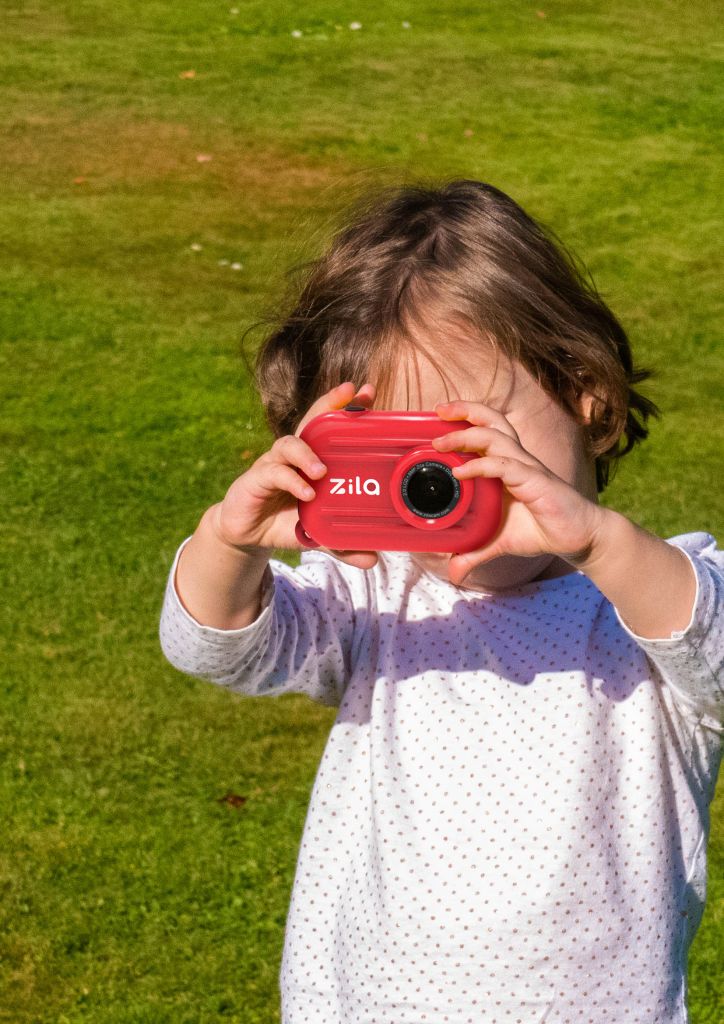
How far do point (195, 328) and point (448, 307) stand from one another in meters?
4.64

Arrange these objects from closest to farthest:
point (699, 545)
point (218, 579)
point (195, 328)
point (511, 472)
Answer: point (511, 472) < point (218, 579) < point (699, 545) < point (195, 328)

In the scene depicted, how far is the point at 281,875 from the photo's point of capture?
3.60m

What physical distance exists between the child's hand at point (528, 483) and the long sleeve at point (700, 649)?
0.15m

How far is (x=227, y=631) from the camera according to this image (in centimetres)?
188

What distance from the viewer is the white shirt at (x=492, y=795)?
5.93ft

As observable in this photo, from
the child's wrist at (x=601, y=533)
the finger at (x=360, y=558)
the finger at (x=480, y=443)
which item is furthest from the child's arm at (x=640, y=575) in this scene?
the finger at (x=360, y=558)

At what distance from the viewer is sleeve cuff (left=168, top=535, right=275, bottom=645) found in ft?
6.17

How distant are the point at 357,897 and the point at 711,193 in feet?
23.0

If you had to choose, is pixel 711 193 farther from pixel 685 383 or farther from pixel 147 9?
pixel 147 9

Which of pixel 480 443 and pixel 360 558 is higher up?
pixel 480 443

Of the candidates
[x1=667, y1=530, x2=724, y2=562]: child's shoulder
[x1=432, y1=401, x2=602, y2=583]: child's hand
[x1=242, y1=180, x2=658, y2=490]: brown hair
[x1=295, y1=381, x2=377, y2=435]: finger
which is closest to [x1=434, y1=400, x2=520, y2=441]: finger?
[x1=432, y1=401, x2=602, y2=583]: child's hand

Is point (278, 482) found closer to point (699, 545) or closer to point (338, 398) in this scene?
point (338, 398)

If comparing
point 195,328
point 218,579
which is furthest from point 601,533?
point 195,328

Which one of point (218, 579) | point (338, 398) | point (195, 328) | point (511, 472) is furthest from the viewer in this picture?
point (195, 328)
